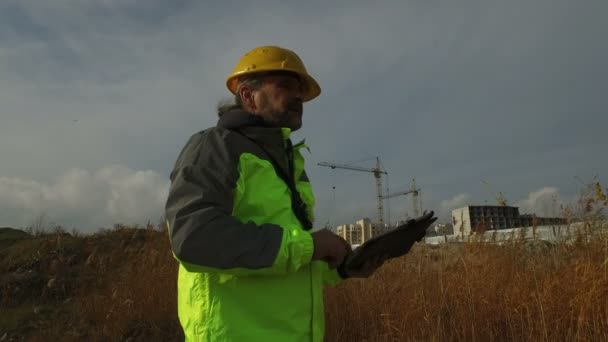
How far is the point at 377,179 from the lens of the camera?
85.9 m

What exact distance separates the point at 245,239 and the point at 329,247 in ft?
1.05

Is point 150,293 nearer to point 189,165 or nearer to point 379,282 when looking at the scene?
point 379,282

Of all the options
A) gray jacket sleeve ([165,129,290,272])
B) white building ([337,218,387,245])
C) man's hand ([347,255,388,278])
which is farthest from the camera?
white building ([337,218,387,245])

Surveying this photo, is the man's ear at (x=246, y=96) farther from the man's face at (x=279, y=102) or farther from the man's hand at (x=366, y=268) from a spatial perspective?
the man's hand at (x=366, y=268)

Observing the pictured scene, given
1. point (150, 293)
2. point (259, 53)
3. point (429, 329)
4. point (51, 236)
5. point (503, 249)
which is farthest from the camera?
point (51, 236)

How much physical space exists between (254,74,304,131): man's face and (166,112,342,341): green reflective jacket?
0.56ft

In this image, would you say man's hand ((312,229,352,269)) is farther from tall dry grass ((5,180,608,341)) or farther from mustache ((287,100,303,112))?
tall dry grass ((5,180,608,341))

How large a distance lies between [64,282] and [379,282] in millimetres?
4970

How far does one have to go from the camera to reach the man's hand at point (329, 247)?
147 cm

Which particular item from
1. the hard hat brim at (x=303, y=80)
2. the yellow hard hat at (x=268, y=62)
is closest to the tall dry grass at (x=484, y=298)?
the hard hat brim at (x=303, y=80)

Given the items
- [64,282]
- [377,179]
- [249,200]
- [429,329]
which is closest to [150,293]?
[64,282]

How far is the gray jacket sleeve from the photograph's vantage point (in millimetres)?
1305

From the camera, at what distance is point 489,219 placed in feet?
18.3

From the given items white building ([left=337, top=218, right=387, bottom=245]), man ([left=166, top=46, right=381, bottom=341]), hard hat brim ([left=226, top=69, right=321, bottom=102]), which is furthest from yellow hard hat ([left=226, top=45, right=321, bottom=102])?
white building ([left=337, top=218, right=387, bottom=245])
